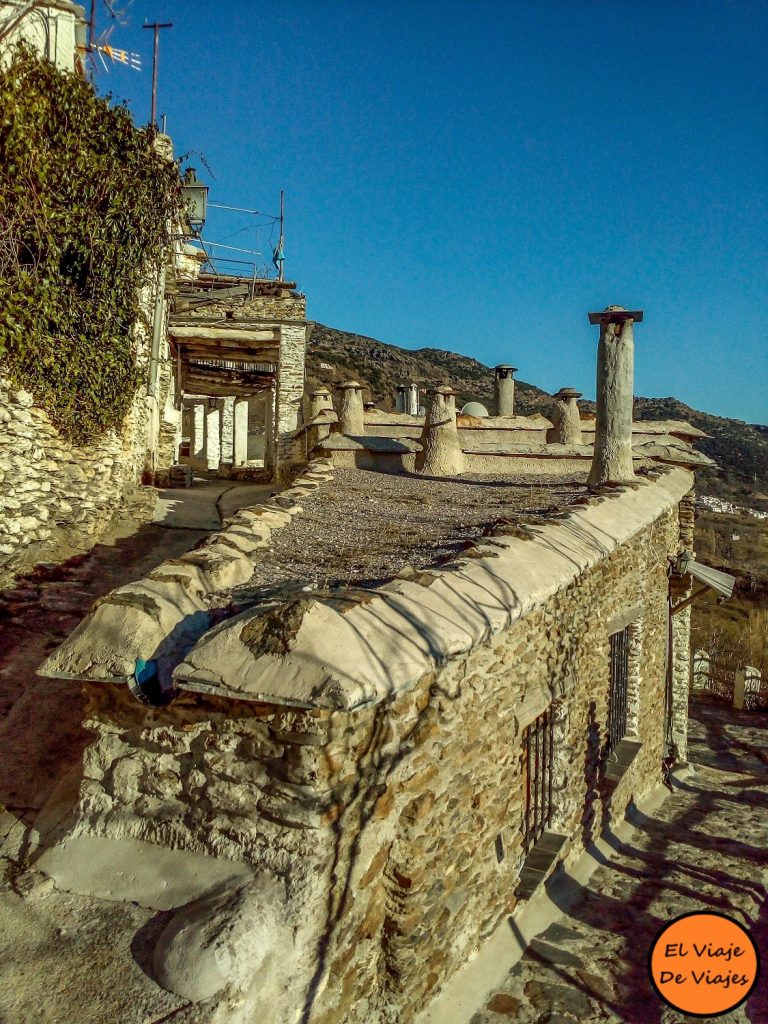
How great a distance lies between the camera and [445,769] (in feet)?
11.3

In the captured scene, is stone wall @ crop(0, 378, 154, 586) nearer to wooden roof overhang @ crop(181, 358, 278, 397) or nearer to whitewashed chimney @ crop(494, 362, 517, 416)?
whitewashed chimney @ crop(494, 362, 517, 416)

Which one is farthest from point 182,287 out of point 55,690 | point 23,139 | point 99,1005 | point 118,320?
point 99,1005

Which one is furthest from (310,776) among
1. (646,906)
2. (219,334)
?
(219,334)

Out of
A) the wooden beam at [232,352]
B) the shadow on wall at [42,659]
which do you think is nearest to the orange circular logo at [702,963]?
the shadow on wall at [42,659]

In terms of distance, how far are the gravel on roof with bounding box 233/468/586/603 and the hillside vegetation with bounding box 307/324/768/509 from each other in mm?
24776

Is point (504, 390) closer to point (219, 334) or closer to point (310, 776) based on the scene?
point (219, 334)

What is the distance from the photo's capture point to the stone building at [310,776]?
2664 millimetres

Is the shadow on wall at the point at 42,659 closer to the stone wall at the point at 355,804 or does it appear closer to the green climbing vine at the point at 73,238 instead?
the stone wall at the point at 355,804

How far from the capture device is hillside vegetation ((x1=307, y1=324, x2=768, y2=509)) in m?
39.4

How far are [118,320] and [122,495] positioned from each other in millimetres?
2049

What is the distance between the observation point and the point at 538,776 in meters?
4.97

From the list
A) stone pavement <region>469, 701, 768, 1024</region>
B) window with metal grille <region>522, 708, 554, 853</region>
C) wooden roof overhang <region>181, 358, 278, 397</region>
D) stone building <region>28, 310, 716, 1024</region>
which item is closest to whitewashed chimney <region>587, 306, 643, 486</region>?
stone pavement <region>469, 701, 768, 1024</region>

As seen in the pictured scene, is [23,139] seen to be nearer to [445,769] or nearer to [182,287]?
[445,769]

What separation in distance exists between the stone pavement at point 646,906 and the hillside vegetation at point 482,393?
2703cm
